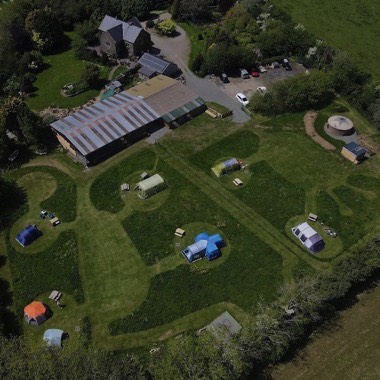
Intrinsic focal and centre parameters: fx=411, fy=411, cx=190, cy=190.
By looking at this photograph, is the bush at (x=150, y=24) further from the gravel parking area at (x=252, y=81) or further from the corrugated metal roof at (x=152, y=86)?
the gravel parking area at (x=252, y=81)

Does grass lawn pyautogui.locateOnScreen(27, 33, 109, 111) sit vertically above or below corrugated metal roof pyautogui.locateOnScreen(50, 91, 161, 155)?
below

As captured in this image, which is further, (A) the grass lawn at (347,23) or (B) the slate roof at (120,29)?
(A) the grass lawn at (347,23)

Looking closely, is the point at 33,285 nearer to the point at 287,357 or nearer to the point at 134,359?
the point at 134,359

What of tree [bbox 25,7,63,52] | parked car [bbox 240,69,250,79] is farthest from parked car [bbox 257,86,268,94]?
tree [bbox 25,7,63,52]

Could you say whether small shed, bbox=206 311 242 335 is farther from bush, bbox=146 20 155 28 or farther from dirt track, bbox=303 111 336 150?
bush, bbox=146 20 155 28

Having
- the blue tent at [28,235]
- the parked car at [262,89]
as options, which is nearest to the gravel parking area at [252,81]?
the parked car at [262,89]

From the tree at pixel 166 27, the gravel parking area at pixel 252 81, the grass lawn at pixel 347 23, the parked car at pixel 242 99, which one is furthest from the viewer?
the tree at pixel 166 27

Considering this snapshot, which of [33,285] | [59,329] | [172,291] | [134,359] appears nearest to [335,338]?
[172,291]
